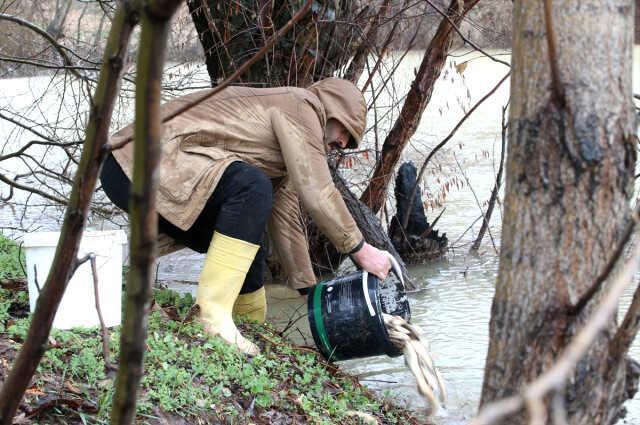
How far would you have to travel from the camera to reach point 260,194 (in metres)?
3.69

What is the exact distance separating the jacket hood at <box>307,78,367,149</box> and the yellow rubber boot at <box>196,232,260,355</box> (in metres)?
0.78

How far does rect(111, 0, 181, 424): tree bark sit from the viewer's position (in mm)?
1100

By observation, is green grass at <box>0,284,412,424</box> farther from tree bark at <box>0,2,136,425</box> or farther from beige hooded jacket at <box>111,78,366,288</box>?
tree bark at <box>0,2,136,425</box>

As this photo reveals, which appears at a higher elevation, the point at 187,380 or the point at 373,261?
the point at 373,261

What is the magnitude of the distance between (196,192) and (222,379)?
914mm

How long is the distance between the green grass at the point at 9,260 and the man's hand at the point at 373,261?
1.49 meters

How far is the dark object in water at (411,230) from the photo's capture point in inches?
257

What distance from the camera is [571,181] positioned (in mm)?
1522

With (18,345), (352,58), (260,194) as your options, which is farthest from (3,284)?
(352,58)

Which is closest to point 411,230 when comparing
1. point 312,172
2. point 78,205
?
point 312,172

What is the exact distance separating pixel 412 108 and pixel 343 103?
2.07m

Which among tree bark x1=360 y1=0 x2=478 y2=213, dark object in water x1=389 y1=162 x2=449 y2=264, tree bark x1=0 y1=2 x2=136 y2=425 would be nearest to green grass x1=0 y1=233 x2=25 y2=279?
tree bark x1=0 y1=2 x2=136 y2=425

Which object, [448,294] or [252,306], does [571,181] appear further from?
[448,294]

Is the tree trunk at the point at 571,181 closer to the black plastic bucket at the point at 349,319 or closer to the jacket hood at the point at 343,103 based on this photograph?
the black plastic bucket at the point at 349,319
